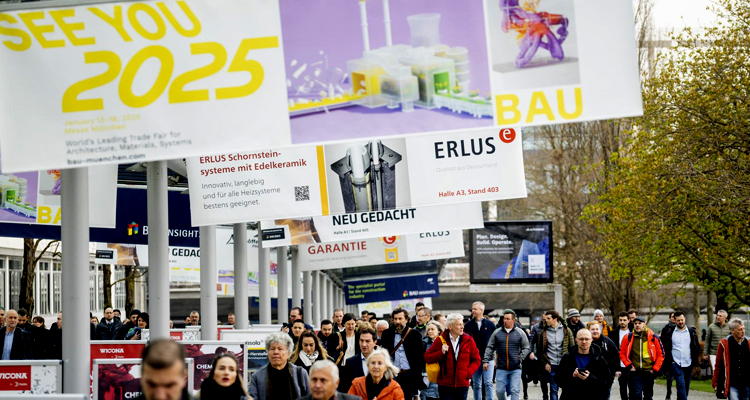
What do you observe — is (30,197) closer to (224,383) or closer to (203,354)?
(203,354)

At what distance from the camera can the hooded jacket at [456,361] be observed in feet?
47.7

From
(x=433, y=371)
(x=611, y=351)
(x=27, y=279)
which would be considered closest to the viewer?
(x=433, y=371)

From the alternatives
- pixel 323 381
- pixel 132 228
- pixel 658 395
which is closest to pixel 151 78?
pixel 323 381

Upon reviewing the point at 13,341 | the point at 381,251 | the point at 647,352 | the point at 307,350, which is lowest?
the point at 647,352

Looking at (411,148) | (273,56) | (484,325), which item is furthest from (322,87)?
(484,325)

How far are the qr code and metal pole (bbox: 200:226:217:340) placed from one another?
4512mm

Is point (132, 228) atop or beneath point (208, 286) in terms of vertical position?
atop

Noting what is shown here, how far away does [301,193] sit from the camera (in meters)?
13.0

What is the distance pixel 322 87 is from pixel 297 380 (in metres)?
2.90

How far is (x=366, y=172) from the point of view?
15453 millimetres

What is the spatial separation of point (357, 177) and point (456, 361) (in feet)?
9.57

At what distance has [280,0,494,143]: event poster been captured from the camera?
7332 millimetres

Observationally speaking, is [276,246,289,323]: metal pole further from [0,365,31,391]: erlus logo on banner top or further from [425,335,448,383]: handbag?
[0,365,31,391]: erlus logo on banner top

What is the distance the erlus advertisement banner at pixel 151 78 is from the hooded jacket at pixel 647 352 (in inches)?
504
